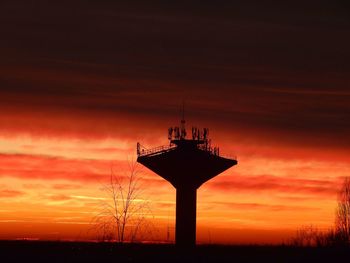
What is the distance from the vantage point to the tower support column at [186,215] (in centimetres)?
7312

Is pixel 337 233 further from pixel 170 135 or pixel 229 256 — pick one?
pixel 229 256

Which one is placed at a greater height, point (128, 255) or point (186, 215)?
point (186, 215)

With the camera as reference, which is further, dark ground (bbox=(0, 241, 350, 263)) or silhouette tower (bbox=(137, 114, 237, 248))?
silhouette tower (bbox=(137, 114, 237, 248))

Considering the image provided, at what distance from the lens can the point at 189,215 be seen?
73375 millimetres

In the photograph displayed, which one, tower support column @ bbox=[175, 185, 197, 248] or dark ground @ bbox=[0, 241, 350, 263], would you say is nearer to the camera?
dark ground @ bbox=[0, 241, 350, 263]

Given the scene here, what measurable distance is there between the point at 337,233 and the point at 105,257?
116 ft

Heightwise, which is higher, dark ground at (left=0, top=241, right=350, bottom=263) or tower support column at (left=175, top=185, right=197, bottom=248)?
tower support column at (left=175, top=185, right=197, bottom=248)

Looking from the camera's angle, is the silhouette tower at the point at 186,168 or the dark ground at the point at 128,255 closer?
the dark ground at the point at 128,255

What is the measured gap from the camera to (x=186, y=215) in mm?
73312

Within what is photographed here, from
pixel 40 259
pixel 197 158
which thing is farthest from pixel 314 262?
pixel 197 158

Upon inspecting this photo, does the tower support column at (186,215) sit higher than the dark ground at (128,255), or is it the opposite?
the tower support column at (186,215)

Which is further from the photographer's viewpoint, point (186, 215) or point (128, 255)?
point (186, 215)

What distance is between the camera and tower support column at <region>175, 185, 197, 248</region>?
7312 centimetres

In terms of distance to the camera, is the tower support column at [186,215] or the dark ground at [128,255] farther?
the tower support column at [186,215]
